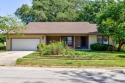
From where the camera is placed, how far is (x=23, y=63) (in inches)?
634

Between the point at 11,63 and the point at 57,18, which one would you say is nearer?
the point at 11,63

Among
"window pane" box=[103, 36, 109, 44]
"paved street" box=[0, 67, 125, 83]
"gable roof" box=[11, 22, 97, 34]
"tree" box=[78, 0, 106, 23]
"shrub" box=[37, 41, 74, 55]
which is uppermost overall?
Answer: "tree" box=[78, 0, 106, 23]

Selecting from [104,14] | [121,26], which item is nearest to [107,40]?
[104,14]

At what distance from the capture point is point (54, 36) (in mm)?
34562

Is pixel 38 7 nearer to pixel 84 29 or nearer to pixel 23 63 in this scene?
pixel 84 29

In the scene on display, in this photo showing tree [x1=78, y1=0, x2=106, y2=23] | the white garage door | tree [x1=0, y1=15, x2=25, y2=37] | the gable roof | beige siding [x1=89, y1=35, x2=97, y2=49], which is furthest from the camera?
tree [x1=78, y1=0, x2=106, y2=23]

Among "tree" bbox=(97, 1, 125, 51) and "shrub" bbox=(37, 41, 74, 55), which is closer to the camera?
"shrub" bbox=(37, 41, 74, 55)

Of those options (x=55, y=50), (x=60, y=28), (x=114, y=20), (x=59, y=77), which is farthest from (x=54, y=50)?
(x=60, y=28)

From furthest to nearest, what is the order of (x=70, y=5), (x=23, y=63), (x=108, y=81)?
(x=70, y=5) → (x=23, y=63) → (x=108, y=81)

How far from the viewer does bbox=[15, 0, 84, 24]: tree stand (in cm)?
4803

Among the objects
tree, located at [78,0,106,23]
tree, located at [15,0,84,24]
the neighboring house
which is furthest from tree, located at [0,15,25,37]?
tree, located at [78,0,106,23]

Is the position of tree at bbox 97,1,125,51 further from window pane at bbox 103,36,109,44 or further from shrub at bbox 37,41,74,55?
shrub at bbox 37,41,74,55

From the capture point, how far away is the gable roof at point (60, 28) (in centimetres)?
3209

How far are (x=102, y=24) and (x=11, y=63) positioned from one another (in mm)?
13954
